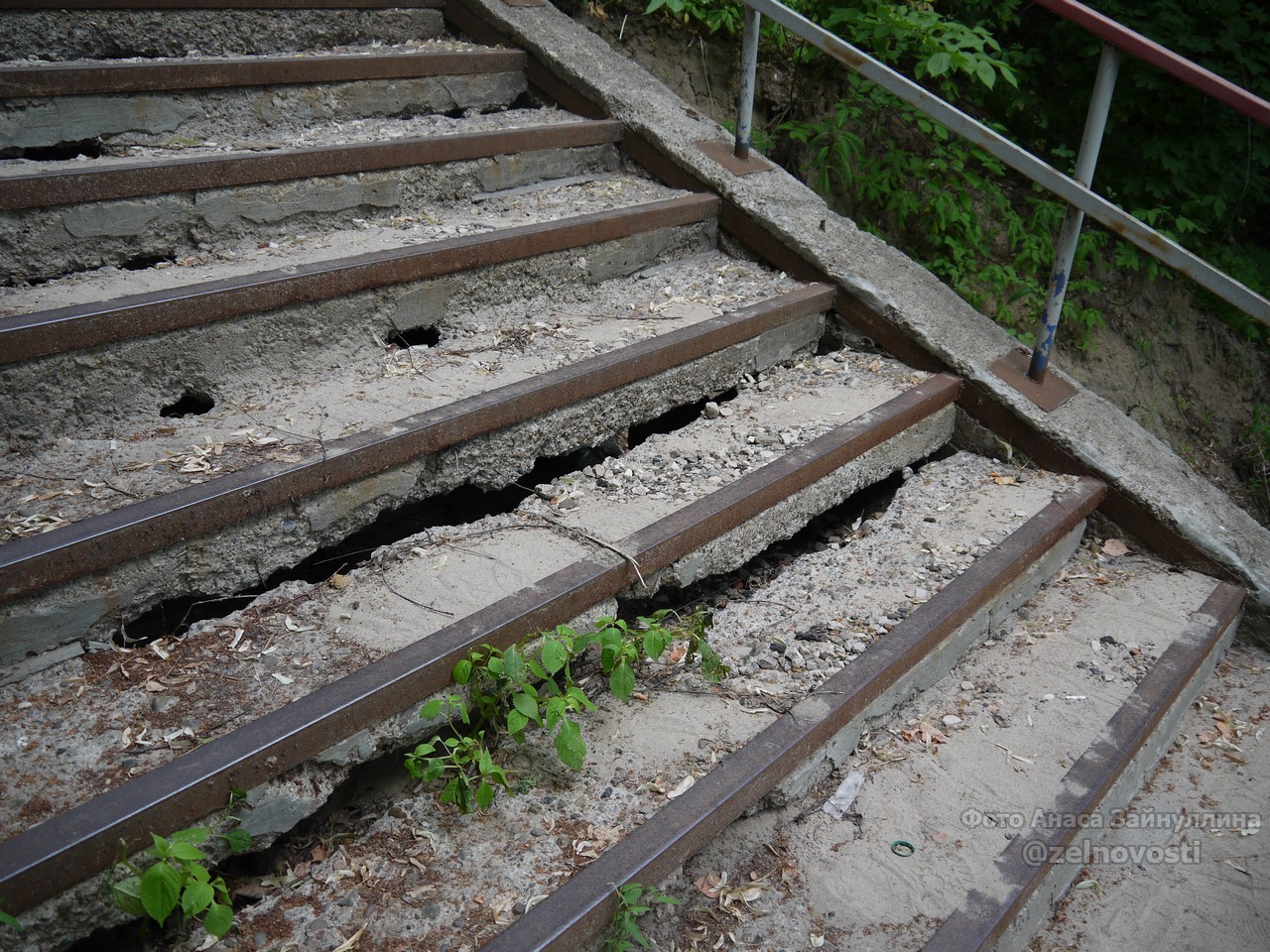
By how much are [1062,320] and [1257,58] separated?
64.2 inches

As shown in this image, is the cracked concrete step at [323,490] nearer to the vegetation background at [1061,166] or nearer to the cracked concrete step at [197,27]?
the cracked concrete step at [197,27]

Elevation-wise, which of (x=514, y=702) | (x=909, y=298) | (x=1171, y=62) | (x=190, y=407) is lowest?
(x=514, y=702)

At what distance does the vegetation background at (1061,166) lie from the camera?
4668mm

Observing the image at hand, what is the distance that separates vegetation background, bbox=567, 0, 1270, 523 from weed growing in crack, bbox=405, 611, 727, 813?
334cm

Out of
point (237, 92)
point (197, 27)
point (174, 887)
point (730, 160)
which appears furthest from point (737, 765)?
point (197, 27)

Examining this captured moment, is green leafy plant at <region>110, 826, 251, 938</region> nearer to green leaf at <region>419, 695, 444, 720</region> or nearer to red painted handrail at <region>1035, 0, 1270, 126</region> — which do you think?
green leaf at <region>419, 695, 444, 720</region>

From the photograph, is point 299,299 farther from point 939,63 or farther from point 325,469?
point 939,63

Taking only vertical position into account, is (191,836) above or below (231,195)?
below

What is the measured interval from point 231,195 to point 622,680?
188 cm

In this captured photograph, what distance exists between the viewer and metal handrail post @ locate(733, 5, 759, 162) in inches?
135

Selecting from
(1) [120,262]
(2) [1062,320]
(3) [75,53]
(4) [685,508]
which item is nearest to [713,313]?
(4) [685,508]

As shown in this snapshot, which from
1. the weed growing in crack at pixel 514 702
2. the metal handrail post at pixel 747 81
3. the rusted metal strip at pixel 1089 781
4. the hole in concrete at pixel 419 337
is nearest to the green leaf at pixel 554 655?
the weed growing in crack at pixel 514 702

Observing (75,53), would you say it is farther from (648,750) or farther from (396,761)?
(648,750)

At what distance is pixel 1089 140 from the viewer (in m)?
2.83
